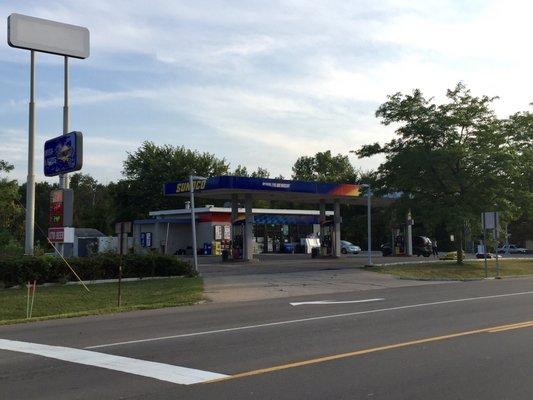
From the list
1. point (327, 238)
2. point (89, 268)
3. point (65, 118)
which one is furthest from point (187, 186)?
point (89, 268)

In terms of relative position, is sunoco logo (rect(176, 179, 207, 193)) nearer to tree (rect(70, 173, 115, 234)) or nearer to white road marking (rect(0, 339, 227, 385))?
white road marking (rect(0, 339, 227, 385))

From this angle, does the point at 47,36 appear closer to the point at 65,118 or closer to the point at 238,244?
the point at 65,118

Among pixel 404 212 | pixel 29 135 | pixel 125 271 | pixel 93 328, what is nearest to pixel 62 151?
pixel 29 135

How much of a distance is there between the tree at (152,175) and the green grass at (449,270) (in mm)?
40464

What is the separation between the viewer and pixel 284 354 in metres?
8.88

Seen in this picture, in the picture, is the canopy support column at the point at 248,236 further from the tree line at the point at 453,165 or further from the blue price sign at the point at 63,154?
the blue price sign at the point at 63,154

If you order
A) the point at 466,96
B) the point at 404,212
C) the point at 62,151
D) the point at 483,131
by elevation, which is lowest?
the point at 404,212

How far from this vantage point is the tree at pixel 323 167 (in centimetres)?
8888

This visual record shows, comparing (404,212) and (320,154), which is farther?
(320,154)

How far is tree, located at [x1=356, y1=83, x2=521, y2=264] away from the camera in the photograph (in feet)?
100

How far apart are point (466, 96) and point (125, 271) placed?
797 inches

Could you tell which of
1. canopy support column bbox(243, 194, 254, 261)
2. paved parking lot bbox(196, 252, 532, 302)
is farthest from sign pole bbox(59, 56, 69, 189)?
canopy support column bbox(243, 194, 254, 261)

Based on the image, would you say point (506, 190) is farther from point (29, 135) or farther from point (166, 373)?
point (166, 373)

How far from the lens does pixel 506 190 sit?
3119cm
